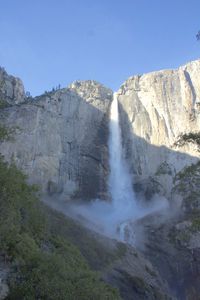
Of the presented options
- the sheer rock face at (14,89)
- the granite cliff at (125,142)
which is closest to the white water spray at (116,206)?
the granite cliff at (125,142)

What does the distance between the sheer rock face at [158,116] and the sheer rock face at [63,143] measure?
5.47 m

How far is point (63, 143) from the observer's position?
7850cm

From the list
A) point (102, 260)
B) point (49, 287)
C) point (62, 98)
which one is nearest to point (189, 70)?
point (62, 98)

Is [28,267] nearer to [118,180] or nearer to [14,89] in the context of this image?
[118,180]

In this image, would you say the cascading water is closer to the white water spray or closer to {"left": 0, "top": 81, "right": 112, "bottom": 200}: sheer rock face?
the white water spray

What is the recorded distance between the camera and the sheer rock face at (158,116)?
82869mm

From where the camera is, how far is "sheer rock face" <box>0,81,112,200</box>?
73188mm

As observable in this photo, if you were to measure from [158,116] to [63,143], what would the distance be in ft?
68.0

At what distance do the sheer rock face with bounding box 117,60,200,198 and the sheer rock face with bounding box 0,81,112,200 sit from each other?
5474mm

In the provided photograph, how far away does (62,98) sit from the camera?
3317 inches

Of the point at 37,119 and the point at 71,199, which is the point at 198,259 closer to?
the point at 71,199

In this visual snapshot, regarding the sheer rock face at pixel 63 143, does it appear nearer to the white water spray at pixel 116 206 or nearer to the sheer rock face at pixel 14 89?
the white water spray at pixel 116 206

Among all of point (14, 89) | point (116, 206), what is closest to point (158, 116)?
point (116, 206)

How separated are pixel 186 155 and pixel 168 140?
184 inches
